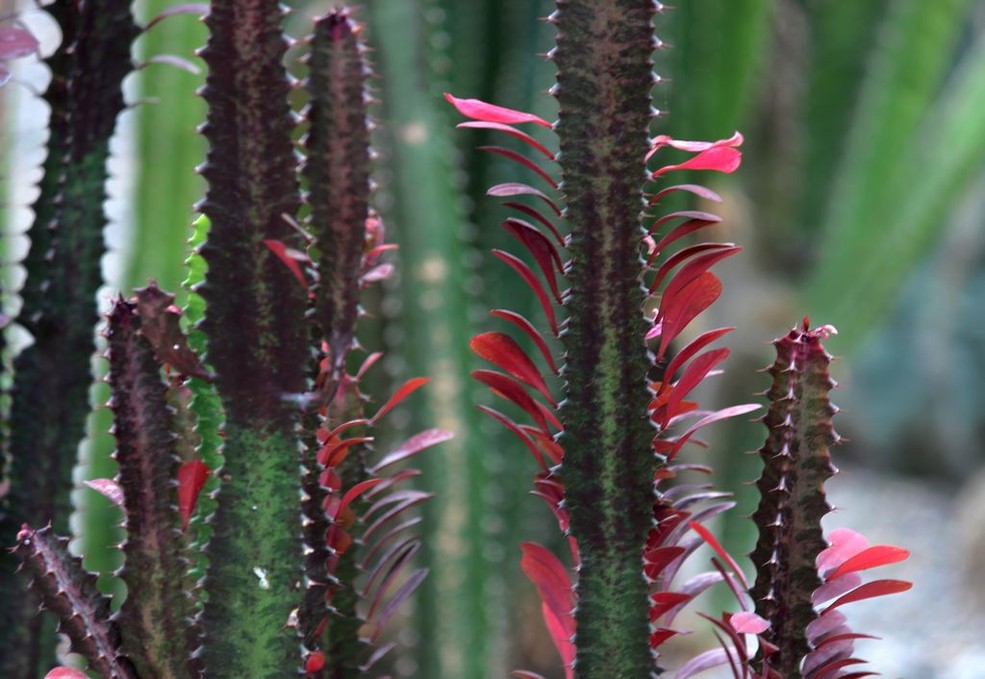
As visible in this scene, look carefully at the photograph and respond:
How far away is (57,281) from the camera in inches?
37.4

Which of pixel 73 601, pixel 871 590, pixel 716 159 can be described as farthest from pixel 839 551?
pixel 73 601

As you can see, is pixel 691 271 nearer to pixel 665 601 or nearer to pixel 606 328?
pixel 606 328

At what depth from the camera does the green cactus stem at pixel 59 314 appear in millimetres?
933

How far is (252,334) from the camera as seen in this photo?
668 mm

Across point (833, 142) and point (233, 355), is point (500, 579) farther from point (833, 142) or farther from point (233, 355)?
point (833, 142)

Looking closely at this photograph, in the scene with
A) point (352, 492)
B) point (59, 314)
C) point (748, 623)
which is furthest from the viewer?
point (59, 314)

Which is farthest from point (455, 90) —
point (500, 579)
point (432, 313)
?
point (500, 579)

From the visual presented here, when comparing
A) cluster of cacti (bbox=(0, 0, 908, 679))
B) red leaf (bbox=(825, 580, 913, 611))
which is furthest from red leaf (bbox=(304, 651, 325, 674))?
red leaf (bbox=(825, 580, 913, 611))

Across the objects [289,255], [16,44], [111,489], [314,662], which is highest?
[16,44]

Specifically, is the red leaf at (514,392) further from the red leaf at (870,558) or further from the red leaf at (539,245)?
the red leaf at (870,558)

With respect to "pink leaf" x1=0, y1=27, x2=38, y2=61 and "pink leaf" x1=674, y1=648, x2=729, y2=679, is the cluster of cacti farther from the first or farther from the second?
"pink leaf" x1=0, y1=27, x2=38, y2=61

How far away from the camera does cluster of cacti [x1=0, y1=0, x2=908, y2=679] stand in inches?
25.4

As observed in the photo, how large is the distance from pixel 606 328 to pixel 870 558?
200mm

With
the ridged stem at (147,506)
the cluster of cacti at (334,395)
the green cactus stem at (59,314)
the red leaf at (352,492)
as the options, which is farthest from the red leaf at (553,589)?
the green cactus stem at (59,314)
